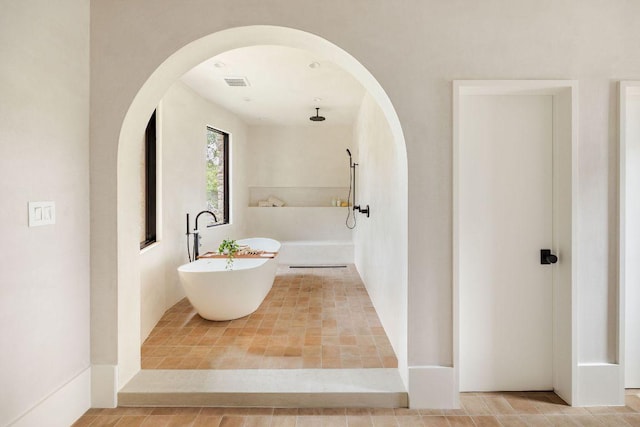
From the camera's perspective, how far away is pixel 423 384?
2.05 metres

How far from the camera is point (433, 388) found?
2055 millimetres

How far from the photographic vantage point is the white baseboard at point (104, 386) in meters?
2.07

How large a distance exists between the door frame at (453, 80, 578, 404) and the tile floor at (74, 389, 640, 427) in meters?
0.16

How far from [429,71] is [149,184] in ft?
9.04

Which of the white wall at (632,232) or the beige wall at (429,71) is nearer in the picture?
Result: the beige wall at (429,71)

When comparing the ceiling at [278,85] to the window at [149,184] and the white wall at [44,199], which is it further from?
the white wall at [44,199]

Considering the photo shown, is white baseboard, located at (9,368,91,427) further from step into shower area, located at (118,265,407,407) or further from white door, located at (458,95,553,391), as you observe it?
white door, located at (458,95,553,391)

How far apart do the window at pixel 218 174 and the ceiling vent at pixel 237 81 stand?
4.34ft

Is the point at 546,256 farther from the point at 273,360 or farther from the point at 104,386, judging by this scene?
the point at 104,386

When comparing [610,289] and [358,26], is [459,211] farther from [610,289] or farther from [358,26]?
[358,26]

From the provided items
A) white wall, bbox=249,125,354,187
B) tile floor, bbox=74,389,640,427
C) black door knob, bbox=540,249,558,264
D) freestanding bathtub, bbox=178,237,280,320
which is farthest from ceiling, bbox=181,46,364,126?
tile floor, bbox=74,389,640,427

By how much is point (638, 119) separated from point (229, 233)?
5048mm

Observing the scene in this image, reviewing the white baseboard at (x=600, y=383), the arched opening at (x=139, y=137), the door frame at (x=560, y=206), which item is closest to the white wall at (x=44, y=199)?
the arched opening at (x=139, y=137)

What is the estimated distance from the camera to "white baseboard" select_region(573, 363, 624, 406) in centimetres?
209
